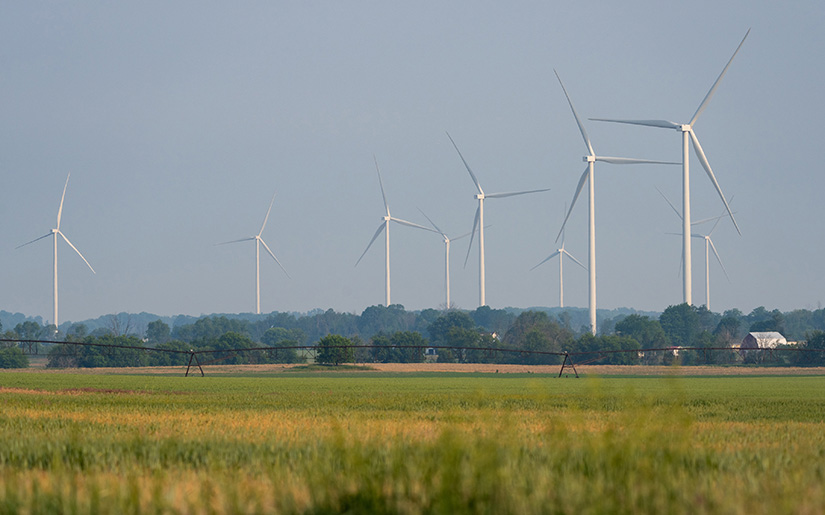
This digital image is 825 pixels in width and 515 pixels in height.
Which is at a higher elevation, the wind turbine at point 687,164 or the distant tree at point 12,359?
the wind turbine at point 687,164

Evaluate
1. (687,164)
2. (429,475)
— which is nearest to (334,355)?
(687,164)

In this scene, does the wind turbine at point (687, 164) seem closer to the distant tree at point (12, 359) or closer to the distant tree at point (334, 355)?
the distant tree at point (334, 355)

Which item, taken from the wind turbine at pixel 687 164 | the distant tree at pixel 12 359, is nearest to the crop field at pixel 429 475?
the wind turbine at pixel 687 164

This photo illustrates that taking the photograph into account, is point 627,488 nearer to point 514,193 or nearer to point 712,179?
point 712,179

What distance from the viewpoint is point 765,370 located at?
129 m

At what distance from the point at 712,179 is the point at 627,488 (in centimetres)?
10886

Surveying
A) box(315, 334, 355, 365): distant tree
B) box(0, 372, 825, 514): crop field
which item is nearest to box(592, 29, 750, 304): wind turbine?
box(315, 334, 355, 365): distant tree

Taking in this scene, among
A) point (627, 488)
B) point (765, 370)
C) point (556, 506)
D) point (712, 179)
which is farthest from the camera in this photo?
point (765, 370)

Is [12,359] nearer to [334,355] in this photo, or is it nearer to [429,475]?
[334,355]

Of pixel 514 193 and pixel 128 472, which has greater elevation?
pixel 514 193

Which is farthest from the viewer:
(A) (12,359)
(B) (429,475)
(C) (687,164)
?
(A) (12,359)

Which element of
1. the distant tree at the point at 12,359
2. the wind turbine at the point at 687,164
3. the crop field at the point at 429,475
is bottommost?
the distant tree at the point at 12,359

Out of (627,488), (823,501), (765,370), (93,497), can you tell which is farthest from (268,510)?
(765,370)

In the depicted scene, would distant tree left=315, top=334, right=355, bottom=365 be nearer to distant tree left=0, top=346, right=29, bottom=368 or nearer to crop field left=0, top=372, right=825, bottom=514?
distant tree left=0, top=346, right=29, bottom=368
